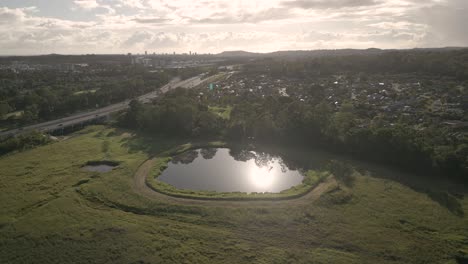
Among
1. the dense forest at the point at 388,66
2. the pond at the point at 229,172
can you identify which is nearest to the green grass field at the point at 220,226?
the pond at the point at 229,172

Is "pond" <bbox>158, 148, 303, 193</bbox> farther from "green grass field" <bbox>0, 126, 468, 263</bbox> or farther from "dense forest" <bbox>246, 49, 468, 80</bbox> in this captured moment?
"dense forest" <bbox>246, 49, 468, 80</bbox>

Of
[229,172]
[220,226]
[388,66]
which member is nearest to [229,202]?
[220,226]

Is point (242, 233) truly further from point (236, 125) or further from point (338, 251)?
point (236, 125)

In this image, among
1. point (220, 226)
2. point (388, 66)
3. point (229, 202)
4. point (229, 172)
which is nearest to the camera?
point (220, 226)

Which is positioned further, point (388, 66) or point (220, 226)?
point (388, 66)

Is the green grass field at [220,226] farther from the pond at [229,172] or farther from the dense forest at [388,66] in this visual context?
the dense forest at [388,66]

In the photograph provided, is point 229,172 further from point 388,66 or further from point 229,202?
point 388,66

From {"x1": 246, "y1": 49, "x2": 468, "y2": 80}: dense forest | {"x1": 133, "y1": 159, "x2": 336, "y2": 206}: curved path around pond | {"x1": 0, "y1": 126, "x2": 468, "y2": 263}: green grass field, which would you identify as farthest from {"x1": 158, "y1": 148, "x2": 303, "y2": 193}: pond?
{"x1": 246, "y1": 49, "x2": 468, "y2": 80}: dense forest
